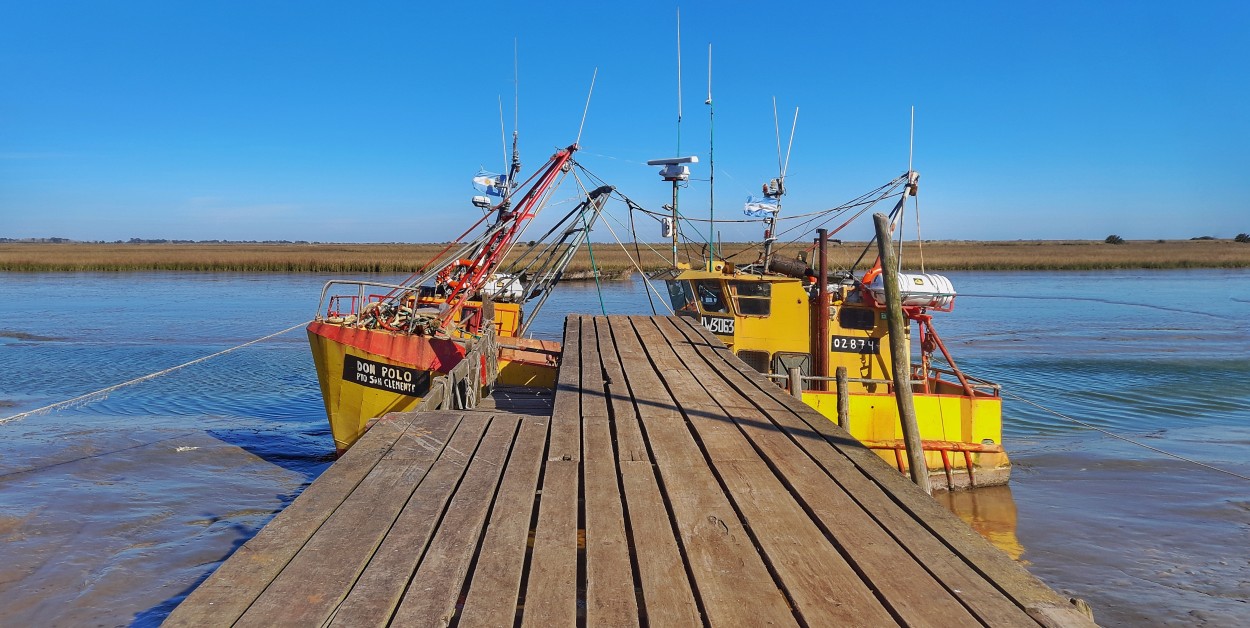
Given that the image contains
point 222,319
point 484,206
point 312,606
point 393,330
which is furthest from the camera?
Answer: point 222,319

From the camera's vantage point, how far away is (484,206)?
16.5 metres

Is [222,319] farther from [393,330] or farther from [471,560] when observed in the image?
[471,560]

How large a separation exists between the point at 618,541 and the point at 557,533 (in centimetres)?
28

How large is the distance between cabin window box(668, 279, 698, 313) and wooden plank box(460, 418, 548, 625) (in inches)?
324

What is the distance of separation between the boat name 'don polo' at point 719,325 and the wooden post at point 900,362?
6.36 metres

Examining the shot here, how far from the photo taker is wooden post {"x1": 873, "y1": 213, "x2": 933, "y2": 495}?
5.91m

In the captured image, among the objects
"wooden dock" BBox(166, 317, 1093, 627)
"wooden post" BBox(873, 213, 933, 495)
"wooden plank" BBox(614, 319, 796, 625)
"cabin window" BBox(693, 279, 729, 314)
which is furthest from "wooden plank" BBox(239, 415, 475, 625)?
"cabin window" BBox(693, 279, 729, 314)

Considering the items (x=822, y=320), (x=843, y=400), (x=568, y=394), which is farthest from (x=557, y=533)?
(x=822, y=320)

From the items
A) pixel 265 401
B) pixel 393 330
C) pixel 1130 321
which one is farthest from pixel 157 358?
pixel 1130 321

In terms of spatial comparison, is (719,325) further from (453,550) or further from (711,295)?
(453,550)

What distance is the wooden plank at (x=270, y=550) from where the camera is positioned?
2824mm

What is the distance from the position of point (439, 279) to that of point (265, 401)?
5.28 m

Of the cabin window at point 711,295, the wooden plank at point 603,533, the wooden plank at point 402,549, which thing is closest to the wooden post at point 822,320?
the cabin window at point 711,295

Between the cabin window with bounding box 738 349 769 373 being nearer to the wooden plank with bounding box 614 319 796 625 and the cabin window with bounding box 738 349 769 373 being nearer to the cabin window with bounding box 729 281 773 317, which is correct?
the cabin window with bounding box 729 281 773 317
